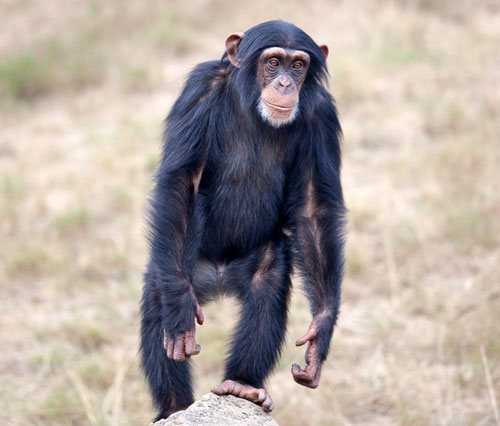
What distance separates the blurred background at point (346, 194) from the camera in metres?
5.33

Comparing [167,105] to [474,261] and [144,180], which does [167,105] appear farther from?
[474,261]

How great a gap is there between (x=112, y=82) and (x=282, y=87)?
7044 millimetres

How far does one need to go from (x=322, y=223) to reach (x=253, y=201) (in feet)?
1.25

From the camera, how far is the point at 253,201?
402 cm

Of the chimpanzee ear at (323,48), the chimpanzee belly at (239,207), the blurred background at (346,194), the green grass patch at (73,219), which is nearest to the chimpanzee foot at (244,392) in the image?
the chimpanzee belly at (239,207)

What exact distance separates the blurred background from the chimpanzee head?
2045 mm

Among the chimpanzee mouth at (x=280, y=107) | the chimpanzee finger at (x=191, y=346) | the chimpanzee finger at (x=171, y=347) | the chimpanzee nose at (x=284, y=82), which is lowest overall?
the chimpanzee finger at (x=171, y=347)

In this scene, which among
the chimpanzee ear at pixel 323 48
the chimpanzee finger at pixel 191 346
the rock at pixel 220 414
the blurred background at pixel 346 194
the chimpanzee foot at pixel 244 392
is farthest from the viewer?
the blurred background at pixel 346 194

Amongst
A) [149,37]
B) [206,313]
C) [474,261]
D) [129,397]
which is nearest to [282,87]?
[129,397]

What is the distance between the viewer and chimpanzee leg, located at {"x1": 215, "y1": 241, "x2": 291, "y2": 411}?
3.79m

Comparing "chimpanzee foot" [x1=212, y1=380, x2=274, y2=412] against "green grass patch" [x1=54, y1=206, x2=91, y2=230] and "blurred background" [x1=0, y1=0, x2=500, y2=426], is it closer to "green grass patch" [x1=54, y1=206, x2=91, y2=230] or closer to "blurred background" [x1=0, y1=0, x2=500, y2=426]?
"blurred background" [x1=0, y1=0, x2=500, y2=426]

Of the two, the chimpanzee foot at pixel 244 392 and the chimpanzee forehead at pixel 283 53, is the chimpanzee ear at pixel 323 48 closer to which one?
the chimpanzee forehead at pixel 283 53

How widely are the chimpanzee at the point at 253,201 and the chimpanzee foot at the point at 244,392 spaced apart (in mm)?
15

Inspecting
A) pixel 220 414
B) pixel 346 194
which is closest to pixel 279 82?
pixel 220 414
